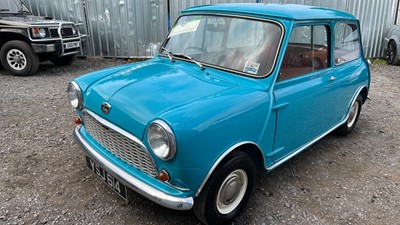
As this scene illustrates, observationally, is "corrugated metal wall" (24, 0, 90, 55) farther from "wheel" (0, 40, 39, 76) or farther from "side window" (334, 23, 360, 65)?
"side window" (334, 23, 360, 65)

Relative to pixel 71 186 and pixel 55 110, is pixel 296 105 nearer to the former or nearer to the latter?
pixel 71 186

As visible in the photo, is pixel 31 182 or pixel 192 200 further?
pixel 31 182

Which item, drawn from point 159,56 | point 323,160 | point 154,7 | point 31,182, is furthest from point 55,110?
point 154,7

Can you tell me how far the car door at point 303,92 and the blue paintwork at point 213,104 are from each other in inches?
0.4

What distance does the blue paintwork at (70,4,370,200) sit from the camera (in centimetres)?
212

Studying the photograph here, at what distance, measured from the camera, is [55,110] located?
4.97m

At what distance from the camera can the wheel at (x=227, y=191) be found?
A: 7.50 ft

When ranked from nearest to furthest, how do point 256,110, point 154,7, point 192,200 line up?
1. point 192,200
2. point 256,110
3. point 154,7

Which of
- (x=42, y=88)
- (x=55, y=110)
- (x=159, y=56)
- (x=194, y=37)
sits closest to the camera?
(x=194, y=37)

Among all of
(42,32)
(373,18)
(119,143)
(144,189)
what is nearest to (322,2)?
(373,18)

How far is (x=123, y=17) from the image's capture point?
8266 mm

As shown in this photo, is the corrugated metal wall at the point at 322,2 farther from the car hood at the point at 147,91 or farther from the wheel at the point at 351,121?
the car hood at the point at 147,91

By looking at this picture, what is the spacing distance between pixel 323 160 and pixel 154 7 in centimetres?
625

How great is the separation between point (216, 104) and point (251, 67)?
2.30ft
